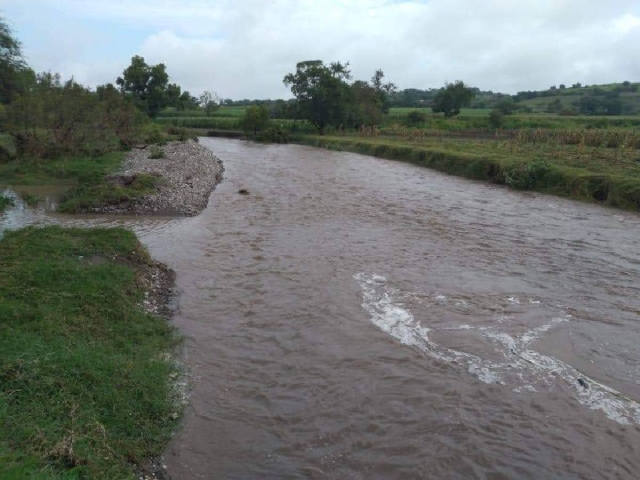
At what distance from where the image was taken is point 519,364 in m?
8.57

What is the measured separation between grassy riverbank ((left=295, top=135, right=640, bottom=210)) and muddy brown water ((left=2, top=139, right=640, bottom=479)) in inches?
162

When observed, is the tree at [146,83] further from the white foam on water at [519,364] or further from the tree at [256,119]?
the white foam on water at [519,364]

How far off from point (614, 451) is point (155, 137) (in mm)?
43081

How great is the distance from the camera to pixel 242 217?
1975 cm

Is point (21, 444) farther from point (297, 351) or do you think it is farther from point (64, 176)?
point (64, 176)

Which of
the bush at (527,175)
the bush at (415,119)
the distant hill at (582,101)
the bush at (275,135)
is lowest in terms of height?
the bush at (275,135)

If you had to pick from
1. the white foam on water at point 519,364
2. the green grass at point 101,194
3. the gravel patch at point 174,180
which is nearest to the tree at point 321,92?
the gravel patch at point 174,180

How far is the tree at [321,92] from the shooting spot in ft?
205

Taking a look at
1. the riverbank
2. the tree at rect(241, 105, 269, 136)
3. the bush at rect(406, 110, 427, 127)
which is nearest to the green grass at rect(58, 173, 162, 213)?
the riverbank

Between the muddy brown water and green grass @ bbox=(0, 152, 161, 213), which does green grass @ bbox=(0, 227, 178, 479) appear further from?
green grass @ bbox=(0, 152, 161, 213)

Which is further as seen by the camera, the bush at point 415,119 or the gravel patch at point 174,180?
the bush at point 415,119

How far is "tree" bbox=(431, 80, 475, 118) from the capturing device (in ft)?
252

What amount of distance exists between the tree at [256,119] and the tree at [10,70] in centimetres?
3608

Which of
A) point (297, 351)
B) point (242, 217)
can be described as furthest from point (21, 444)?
point (242, 217)
